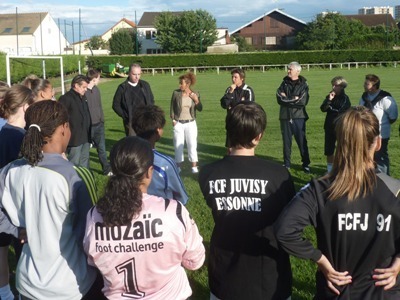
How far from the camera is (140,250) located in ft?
8.73

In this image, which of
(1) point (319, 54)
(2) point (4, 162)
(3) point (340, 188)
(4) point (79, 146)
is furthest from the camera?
(1) point (319, 54)

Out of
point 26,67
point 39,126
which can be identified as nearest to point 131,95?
point 39,126

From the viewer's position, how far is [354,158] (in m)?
2.63

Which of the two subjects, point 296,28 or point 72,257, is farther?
point 296,28

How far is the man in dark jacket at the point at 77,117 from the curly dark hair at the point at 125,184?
5678 mm

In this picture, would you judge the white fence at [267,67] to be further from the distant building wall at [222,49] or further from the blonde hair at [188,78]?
the blonde hair at [188,78]

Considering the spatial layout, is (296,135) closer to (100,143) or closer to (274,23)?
(100,143)

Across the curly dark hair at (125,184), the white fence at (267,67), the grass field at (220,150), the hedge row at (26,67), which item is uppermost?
the white fence at (267,67)

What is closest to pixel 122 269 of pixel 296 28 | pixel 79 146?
pixel 79 146

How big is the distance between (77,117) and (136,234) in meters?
5.97

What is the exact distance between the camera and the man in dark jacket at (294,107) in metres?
9.40

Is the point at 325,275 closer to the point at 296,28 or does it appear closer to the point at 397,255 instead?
the point at 397,255

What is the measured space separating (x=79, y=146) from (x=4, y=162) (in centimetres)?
400

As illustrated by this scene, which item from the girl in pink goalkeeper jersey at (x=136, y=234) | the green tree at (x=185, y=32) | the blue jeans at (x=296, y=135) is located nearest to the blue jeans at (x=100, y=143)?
the blue jeans at (x=296, y=135)
